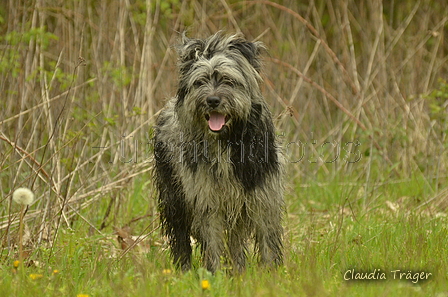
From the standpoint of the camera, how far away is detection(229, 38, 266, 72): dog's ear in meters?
4.48

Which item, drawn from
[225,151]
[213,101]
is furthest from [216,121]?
[225,151]

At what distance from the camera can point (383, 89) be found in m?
8.02

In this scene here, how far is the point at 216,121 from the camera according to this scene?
4.28m

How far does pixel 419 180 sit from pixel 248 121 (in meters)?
3.46

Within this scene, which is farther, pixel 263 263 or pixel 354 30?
pixel 354 30

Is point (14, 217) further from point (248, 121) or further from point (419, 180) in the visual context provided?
point (419, 180)

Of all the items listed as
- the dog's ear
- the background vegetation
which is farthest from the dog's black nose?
the background vegetation

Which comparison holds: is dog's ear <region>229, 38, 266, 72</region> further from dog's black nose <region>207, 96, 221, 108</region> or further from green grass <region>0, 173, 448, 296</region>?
green grass <region>0, 173, 448, 296</region>

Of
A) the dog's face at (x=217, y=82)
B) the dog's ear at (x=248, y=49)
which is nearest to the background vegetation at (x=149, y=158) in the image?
the dog's ear at (x=248, y=49)

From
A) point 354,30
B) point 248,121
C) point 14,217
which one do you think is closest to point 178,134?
point 248,121

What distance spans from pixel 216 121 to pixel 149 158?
182 cm

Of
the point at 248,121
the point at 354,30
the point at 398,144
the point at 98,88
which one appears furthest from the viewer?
the point at 354,30

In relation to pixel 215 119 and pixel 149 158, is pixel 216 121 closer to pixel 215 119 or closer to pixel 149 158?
pixel 215 119

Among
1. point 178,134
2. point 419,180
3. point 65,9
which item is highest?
point 65,9
